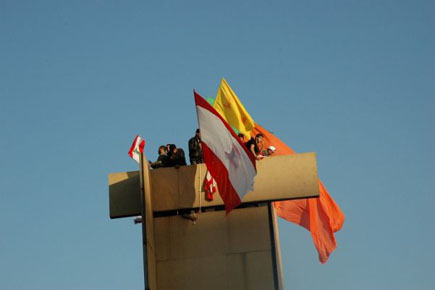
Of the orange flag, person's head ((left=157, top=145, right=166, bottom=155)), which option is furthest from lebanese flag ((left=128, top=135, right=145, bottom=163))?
the orange flag

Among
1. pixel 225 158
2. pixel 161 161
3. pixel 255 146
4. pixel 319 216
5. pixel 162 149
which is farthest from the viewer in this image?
pixel 319 216

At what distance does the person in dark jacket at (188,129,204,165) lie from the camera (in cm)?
3222

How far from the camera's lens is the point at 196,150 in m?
32.3

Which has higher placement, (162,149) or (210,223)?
(162,149)

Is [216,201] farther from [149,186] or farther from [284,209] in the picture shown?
[284,209]

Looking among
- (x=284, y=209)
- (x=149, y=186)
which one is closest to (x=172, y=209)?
(x=149, y=186)

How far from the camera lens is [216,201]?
3170 centimetres

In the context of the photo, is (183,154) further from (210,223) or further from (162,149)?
(210,223)

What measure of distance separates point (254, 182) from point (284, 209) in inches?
162

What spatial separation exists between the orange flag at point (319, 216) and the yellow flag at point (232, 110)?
330 cm

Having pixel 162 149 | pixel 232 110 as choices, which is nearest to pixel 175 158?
pixel 162 149

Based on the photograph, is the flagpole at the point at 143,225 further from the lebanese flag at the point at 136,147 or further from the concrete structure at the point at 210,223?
the lebanese flag at the point at 136,147

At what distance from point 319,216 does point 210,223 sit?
209 inches

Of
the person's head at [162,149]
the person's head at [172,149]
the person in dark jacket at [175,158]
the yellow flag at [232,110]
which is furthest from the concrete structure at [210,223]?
the yellow flag at [232,110]
